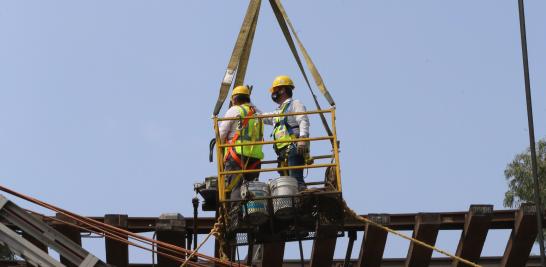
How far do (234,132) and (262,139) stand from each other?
0.34 m

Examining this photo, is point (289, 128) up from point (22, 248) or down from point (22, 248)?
Result: up

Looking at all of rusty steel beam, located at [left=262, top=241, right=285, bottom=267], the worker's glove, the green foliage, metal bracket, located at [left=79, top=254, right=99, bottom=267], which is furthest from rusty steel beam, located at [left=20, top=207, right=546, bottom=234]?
the green foliage

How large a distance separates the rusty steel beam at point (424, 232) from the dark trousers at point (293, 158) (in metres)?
2.59

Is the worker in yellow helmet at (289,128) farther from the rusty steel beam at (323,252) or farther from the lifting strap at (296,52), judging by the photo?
the rusty steel beam at (323,252)

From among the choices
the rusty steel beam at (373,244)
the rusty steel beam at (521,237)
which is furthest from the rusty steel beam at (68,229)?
the rusty steel beam at (521,237)

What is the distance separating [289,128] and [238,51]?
4.87 ft

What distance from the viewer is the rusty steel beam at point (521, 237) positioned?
14914mm

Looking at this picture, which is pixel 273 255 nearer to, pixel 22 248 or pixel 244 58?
pixel 244 58

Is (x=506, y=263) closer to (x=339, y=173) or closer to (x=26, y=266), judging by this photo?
(x=339, y=173)

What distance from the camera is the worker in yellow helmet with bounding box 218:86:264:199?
12.7 meters

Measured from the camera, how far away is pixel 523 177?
26.2 metres

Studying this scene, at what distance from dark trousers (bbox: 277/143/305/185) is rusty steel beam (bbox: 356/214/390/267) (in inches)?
88.6

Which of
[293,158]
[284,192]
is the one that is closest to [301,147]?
[293,158]

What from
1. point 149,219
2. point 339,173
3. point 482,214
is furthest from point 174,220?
point 482,214
